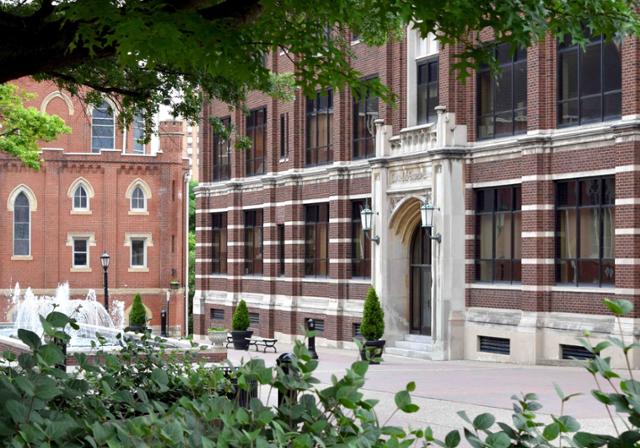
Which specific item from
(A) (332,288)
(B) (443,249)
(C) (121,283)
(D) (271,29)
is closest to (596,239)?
(B) (443,249)

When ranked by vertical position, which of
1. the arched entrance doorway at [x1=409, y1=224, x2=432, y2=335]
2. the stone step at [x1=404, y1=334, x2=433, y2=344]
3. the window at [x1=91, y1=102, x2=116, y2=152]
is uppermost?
the window at [x1=91, y1=102, x2=116, y2=152]

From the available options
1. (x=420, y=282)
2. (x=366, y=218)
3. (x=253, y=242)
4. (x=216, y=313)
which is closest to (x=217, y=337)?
(x=366, y=218)

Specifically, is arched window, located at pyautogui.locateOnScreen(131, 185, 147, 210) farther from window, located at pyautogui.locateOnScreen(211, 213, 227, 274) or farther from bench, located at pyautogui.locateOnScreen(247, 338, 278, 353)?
bench, located at pyautogui.locateOnScreen(247, 338, 278, 353)

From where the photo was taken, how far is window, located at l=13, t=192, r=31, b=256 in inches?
2434

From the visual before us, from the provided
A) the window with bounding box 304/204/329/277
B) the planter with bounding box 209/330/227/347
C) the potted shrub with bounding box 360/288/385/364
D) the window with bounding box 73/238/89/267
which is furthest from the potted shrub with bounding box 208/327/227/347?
the window with bounding box 73/238/89/267

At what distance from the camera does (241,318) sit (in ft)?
137

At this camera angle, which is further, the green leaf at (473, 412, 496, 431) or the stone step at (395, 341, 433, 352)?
the stone step at (395, 341, 433, 352)

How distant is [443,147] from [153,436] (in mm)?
27822

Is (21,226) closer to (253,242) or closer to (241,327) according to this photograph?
(253,242)

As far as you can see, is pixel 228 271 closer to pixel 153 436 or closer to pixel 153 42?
pixel 153 42

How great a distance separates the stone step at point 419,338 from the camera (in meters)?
33.4

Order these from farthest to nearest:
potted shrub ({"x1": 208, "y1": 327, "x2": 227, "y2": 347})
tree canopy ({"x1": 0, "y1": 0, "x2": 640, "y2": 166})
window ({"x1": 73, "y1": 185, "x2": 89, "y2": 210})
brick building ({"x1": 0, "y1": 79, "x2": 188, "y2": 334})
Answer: window ({"x1": 73, "y1": 185, "x2": 89, "y2": 210}) < brick building ({"x1": 0, "y1": 79, "x2": 188, "y2": 334}) < potted shrub ({"x1": 208, "y1": 327, "x2": 227, "y2": 347}) < tree canopy ({"x1": 0, "y1": 0, "x2": 640, "y2": 166})

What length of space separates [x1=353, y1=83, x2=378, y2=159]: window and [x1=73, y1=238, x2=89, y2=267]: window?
94.3 feet

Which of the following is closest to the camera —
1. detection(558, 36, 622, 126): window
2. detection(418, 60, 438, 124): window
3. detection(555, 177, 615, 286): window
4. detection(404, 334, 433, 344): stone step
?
detection(558, 36, 622, 126): window
